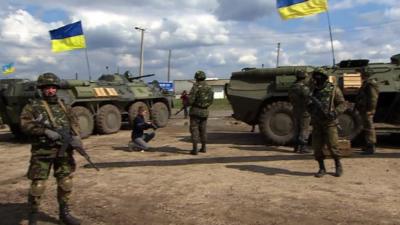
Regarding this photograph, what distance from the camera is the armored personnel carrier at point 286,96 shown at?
37.7ft

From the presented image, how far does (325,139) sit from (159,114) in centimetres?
1152

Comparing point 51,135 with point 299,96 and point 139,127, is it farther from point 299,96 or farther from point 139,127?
point 139,127

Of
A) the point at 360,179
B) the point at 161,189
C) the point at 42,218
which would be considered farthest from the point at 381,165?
the point at 42,218

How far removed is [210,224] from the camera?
5844 mm

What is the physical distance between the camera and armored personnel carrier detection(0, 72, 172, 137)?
14.9 metres

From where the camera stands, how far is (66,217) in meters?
6.02

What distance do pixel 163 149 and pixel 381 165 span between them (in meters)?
4.96

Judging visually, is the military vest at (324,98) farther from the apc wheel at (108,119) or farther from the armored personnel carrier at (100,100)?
the apc wheel at (108,119)

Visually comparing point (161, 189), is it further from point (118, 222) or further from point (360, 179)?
point (360, 179)

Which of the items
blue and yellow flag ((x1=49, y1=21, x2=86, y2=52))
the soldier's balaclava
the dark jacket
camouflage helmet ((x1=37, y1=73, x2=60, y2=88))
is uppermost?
blue and yellow flag ((x1=49, y1=21, x2=86, y2=52))

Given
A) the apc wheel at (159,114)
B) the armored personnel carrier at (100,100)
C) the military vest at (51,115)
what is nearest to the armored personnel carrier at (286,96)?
the armored personnel carrier at (100,100)

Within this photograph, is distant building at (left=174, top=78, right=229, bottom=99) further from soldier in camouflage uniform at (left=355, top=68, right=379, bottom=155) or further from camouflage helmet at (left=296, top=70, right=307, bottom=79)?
soldier in camouflage uniform at (left=355, top=68, right=379, bottom=155)

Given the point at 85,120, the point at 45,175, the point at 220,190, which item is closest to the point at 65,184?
the point at 45,175

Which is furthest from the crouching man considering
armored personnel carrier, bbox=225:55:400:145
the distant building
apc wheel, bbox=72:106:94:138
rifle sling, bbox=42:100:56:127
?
the distant building
